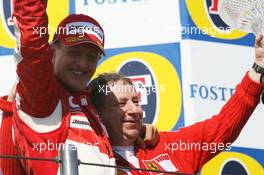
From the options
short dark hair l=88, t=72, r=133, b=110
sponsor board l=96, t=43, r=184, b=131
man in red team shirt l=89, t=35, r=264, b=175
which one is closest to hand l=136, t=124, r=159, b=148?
man in red team shirt l=89, t=35, r=264, b=175

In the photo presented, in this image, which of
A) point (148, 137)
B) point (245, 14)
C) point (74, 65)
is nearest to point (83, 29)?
point (74, 65)

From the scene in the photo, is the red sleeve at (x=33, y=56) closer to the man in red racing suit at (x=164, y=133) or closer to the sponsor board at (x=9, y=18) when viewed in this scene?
the man in red racing suit at (x=164, y=133)

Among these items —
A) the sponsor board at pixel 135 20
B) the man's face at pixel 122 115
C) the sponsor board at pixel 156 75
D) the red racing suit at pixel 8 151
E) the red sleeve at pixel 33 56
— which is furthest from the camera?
the sponsor board at pixel 135 20

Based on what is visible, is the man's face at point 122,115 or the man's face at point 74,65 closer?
the man's face at point 74,65

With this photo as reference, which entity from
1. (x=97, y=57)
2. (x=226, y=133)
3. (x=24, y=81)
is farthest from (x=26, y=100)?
(x=226, y=133)

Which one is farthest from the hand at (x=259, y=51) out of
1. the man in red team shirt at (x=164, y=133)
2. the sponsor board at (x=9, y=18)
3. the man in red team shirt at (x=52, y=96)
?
the sponsor board at (x=9, y=18)

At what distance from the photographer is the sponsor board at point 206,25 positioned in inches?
179

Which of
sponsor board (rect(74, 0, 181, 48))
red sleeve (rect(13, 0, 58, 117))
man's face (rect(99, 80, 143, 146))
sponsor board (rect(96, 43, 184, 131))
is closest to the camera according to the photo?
red sleeve (rect(13, 0, 58, 117))

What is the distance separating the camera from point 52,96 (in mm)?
3094

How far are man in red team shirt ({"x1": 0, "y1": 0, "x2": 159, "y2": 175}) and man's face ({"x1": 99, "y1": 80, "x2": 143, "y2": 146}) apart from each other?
0.14 metres

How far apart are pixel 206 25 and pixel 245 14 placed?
1113mm

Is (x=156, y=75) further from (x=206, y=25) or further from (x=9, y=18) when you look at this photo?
(x=9, y=18)

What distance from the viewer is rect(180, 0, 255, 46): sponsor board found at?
14.9 feet

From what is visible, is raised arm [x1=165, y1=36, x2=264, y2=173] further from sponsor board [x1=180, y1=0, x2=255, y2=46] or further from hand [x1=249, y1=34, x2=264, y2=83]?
sponsor board [x1=180, y1=0, x2=255, y2=46]
